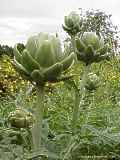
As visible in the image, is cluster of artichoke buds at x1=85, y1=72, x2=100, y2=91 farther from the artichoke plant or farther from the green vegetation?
the artichoke plant

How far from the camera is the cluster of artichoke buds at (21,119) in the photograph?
946 millimetres

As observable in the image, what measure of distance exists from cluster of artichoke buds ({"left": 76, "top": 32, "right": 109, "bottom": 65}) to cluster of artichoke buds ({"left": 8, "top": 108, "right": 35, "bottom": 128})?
41cm

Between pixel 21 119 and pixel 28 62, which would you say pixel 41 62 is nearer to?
pixel 28 62

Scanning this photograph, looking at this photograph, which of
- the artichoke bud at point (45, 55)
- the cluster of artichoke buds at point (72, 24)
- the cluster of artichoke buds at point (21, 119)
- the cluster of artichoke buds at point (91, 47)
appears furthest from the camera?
the cluster of artichoke buds at point (72, 24)

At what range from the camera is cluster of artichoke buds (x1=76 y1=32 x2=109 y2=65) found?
51.2 inches

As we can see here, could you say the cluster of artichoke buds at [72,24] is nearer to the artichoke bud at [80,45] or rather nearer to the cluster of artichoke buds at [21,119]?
the artichoke bud at [80,45]

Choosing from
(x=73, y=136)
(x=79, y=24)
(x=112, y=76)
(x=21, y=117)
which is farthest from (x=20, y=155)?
(x=112, y=76)

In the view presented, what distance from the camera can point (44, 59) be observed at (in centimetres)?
→ 85

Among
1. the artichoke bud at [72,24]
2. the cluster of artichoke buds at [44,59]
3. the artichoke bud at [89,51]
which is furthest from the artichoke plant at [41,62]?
the artichoke bud at [72,24]

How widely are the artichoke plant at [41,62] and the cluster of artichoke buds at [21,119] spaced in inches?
2.0

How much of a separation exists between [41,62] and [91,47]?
46cm

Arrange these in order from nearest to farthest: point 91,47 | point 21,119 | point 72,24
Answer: point 21,119, point 91,47, point 72,24

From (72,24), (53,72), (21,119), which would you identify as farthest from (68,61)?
(72,24)

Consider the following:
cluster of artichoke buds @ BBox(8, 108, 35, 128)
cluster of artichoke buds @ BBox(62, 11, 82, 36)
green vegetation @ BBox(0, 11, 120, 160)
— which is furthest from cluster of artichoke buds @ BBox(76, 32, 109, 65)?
cluster of artichoke buds @ BBox(8, 108, 35, 128)
